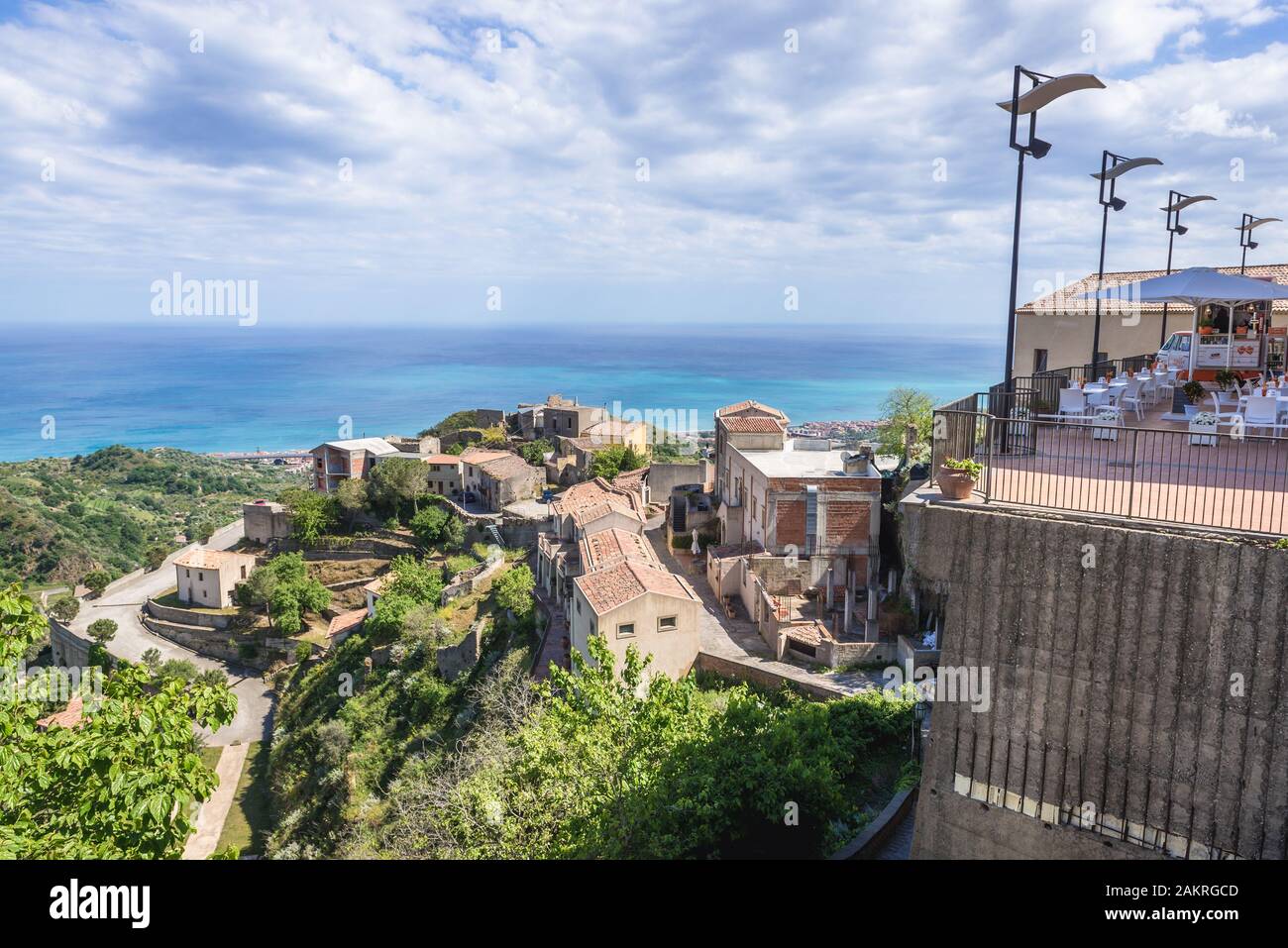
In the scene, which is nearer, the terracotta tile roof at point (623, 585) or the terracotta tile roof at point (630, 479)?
the terracotta tile roof at point (623, 585)

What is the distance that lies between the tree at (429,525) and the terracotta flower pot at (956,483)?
143ft

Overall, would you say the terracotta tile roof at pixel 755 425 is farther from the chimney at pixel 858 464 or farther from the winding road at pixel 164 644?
the winding road at pixel 164 644

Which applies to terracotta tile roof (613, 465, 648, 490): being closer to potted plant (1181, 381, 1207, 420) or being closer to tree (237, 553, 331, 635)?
tree (237, 553, 331, 635)

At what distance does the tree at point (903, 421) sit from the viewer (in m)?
27.3

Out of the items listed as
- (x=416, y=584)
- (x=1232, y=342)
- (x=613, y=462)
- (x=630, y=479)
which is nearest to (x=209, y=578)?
(x=416, y=584)

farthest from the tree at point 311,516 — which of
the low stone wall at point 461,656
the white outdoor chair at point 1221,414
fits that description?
the white outdoor chair at point 1221,414

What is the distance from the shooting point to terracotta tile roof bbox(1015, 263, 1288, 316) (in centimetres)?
2456

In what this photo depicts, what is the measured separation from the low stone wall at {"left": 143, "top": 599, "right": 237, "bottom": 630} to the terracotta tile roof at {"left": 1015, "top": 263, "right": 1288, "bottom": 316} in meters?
42.8

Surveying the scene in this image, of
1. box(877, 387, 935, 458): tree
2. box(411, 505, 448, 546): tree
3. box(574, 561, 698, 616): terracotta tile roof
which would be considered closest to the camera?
box(574, 561, 698, 616): terracotta tile roof

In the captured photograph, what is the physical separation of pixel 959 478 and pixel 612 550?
18392 mm

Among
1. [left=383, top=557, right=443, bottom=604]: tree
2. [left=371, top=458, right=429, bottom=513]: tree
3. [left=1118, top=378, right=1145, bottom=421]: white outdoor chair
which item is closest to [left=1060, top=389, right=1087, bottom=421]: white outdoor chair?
[left=1118, top=378, right=1145, bottom=421]: white outdoor chair

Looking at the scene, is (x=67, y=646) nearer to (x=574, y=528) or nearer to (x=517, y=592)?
(x=574, y=528)

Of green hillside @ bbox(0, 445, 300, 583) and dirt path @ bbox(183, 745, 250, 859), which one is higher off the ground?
green hillside @ bbox(0, 445, 300, 583)

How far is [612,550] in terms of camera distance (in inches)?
1005
